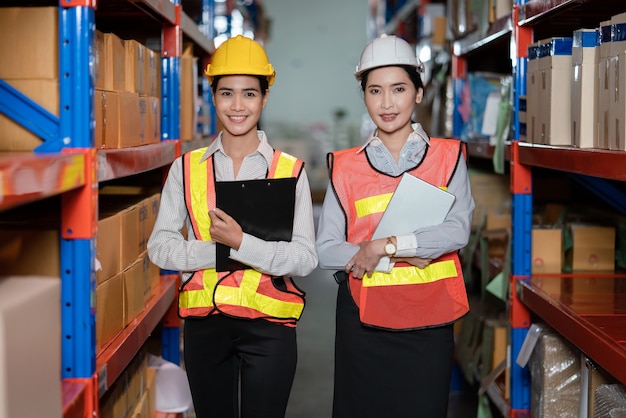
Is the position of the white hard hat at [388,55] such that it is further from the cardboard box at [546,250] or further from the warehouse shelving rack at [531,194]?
the cardboard box at [546,250]

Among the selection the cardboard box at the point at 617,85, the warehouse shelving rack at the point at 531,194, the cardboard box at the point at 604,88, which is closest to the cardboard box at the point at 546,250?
the warehouse shelving rack at the point at 531,194

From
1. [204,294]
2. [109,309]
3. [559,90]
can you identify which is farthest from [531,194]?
[109,309]

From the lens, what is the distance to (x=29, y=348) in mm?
1510

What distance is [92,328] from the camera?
1.97m

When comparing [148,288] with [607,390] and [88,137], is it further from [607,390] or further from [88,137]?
[607,390]

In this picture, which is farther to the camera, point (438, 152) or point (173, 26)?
point (173, 26)

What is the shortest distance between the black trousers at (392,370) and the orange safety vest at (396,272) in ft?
0.17

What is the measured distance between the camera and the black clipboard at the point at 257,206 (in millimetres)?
2295

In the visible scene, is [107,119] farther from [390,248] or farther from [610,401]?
[610,401]

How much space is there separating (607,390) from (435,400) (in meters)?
0.50

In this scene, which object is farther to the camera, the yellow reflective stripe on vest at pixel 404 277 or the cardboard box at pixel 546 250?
the cardboard box at pixel 546 250

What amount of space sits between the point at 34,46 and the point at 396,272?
1.20m

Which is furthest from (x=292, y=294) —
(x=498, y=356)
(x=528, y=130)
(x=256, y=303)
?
(x=498, y=356)

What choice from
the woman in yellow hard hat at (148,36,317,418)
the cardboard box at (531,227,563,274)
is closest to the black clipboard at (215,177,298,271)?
the woman in yellow hard hat at (148,36,317,418)
